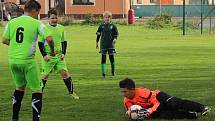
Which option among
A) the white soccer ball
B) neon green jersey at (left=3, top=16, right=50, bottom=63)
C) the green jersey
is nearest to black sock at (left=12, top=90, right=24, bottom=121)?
neon green jersey at (left=3, top=16, right=50, bottom=63)

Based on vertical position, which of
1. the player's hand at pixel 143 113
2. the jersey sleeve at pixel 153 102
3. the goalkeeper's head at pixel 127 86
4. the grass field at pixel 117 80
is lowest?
the grass field at pixel 117 80

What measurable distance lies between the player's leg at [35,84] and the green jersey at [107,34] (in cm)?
843

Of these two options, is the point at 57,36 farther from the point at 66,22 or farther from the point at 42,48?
the point at 66,22

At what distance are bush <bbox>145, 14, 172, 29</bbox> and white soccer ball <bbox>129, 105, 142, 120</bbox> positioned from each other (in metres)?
43.9

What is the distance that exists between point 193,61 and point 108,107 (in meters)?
12.5

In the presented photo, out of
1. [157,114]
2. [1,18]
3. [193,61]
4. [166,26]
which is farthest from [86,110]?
[1,18]

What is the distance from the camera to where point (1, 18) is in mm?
63062

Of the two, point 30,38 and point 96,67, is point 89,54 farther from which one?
point 30,38

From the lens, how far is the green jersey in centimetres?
1920

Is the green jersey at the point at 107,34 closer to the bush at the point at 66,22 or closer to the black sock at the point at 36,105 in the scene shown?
the black sock at the point at 36,105

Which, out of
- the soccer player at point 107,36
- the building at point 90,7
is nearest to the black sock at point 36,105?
the soccer player at point 107,36

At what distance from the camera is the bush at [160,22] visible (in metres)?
55.2

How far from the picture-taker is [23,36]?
10.6m

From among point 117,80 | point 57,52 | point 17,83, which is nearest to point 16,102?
point 17,83
